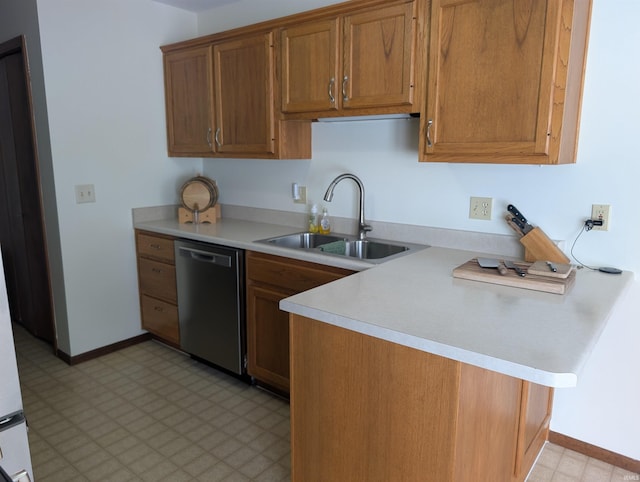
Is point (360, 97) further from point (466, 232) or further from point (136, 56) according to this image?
point (136, 56)

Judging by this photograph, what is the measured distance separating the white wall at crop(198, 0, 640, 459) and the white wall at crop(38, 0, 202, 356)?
1528 millimetres

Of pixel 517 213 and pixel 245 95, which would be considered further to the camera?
pixel 245 95

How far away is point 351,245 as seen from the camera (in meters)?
2.65

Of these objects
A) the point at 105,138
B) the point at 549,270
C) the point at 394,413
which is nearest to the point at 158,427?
the point at 394,413

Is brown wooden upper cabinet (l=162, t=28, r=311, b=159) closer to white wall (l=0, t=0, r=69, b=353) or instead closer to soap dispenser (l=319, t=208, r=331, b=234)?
soap dispenser (l=319, t=208, r=331, b=234)

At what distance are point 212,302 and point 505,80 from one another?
1.93 m

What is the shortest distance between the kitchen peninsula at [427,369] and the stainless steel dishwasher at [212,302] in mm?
1055

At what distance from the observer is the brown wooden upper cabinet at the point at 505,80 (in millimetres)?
1704

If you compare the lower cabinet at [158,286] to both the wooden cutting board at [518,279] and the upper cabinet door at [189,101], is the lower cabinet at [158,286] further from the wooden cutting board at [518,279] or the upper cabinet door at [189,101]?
the wooden cutting board at [518,279]

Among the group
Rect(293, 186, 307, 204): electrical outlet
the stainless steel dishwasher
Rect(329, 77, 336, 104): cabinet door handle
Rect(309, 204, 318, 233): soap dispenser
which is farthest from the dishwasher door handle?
Rect(329, 77, 336, 104): cabinet door handle

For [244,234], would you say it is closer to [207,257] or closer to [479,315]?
[207,257]

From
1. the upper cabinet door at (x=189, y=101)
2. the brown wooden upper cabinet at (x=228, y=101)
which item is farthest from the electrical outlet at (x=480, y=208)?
the upper cabinet door at (x=189, y=101)

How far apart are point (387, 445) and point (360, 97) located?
1550mm

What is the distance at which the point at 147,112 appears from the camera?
Answer: 324 centimetres
